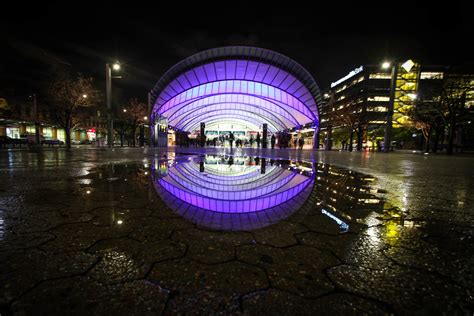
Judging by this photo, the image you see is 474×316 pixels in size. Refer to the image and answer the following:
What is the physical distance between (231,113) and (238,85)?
19347 millimetres

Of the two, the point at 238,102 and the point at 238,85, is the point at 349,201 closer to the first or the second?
the point at 238,85

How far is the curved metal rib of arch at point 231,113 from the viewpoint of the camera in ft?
182

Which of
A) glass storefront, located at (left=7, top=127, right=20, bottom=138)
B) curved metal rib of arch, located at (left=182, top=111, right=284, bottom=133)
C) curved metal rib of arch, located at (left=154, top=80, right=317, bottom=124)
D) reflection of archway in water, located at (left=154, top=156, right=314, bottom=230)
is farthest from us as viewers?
curved metal rib of arch, located at (left=182, top=111, right=284, bottom=133)

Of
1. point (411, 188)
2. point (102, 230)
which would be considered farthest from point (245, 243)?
point (411, 188)

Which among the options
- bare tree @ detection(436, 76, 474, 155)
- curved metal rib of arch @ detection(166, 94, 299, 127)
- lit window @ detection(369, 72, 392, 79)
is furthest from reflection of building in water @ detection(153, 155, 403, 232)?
lit window @ detection(369, 72, 392, 79)

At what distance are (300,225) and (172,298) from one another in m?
1.46

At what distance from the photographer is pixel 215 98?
159 ft

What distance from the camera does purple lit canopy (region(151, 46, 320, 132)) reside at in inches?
1484

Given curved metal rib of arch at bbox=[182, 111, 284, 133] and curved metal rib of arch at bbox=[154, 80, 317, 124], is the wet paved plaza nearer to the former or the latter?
curved metal rib of arch at bbox=[154, 80, 317, 124]

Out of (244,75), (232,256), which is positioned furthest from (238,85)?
(232,256)

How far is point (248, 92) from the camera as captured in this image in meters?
43.5

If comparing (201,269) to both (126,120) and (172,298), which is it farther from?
(126,120)

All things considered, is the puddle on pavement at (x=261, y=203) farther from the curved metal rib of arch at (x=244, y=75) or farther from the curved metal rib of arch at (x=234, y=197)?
the curved metal rib of arch at (x=244, y=75)

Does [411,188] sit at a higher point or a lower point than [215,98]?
lower
